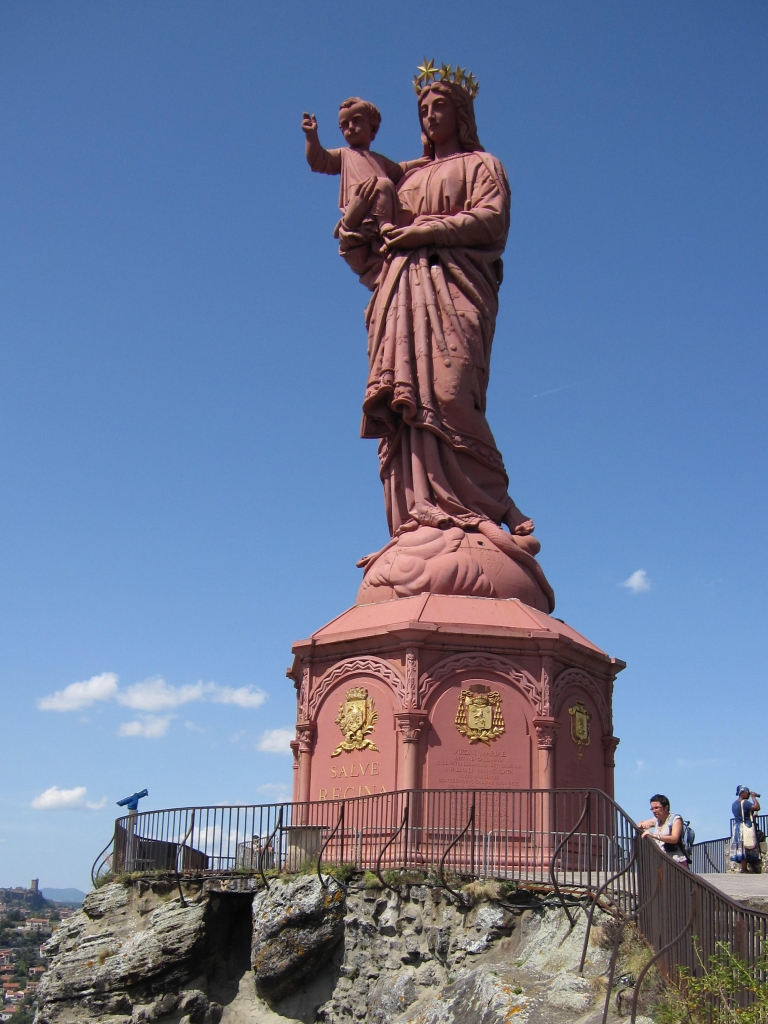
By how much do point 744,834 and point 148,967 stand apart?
8260mm

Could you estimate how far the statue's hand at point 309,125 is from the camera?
21.7 meters

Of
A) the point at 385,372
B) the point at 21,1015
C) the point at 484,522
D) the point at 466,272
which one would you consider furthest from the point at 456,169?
the point at 21,1015

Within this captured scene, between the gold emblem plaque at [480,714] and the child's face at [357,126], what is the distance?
11.2 meters

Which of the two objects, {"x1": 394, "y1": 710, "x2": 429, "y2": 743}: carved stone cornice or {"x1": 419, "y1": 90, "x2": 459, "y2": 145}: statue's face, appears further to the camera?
{"x1": 419, "y1": 90, "x2": 459, "y2": 145}: statue's face

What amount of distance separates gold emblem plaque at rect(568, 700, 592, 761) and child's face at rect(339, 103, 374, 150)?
1153 centimetres

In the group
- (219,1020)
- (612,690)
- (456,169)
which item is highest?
(456,169)

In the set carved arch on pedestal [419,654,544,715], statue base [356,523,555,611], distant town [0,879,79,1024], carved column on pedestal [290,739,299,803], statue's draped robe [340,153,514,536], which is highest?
statue's draped robe [340,153,514,536]

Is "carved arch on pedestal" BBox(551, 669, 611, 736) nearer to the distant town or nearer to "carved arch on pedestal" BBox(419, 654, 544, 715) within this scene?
"carved arch on pedestal" BBox(419, 654, 544, 715)

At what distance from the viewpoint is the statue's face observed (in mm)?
21312

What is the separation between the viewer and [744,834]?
15.4 meters

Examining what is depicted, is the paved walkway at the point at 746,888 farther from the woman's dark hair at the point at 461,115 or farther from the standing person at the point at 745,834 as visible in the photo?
the woman's dark hair at the point at 461,115

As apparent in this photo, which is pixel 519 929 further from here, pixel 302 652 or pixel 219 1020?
pixel 302 652

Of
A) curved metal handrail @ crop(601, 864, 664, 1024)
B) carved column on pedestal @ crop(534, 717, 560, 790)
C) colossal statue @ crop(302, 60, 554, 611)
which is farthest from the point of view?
colossal statue @ crop(302, 60, 554, 611)

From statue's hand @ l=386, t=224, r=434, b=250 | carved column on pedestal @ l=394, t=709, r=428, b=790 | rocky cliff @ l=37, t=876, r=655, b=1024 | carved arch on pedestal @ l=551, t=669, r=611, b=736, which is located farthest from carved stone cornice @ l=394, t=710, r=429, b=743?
statue's hand @ l=386, t=224, r=434, b=250
